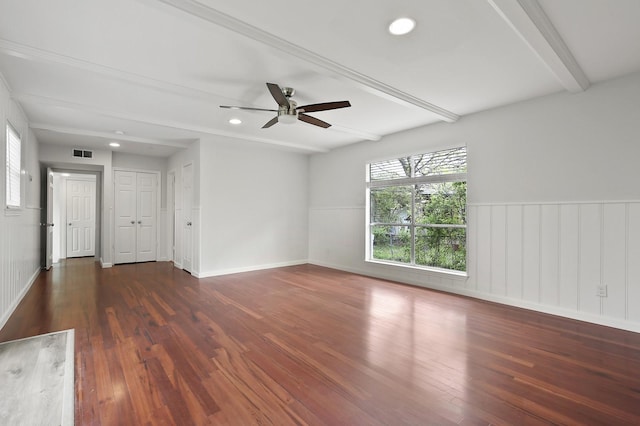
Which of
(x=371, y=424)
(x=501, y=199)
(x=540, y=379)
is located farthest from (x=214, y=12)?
(x=501, y=199)

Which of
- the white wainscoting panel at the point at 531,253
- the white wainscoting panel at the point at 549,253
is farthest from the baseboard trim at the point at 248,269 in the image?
the white wainscoting panel at the point at 549,253

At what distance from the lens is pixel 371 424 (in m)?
1.70

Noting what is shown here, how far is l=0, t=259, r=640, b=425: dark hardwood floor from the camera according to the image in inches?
71.6

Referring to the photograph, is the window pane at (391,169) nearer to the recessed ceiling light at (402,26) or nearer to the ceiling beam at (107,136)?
the recessed ceiling light at (402,26)

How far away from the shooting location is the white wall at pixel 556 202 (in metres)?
3.14

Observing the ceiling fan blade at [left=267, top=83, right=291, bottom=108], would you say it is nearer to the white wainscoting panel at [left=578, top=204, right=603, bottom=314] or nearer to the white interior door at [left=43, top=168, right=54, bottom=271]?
the white wainscoting panel at [left=578, top=204, right=603, bottom=314]

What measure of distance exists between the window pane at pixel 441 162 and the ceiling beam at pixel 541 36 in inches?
60.4

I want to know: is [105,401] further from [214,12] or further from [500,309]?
[500,309]

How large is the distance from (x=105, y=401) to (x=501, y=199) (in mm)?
4567

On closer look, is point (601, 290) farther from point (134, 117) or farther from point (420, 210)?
point (134, 117)

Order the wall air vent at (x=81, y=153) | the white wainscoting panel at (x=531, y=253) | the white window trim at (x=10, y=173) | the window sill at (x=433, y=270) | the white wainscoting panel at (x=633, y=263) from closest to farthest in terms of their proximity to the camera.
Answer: the white wainscoting panel at (x=633, y=263), the white window trim at (x=10, y=173), the white wainscoting panel at (x=531, y=253), the window sill at (x=433, y=270), the wall air vent at (x=81, y=153)

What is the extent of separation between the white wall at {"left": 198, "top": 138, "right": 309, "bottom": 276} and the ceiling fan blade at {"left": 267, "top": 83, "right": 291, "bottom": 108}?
2.73 metres

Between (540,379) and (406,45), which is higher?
(406,45)

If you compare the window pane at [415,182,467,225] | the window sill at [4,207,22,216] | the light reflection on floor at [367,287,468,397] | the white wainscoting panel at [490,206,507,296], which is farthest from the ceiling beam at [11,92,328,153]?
the white wainscoting panel at [490,206,507,296]
